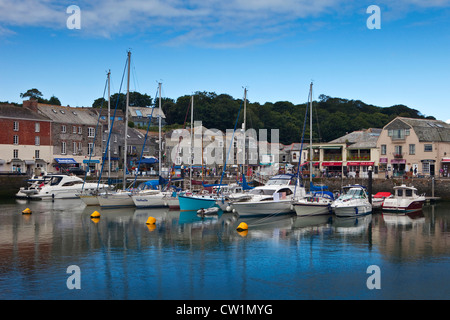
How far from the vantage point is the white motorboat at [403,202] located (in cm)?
4491

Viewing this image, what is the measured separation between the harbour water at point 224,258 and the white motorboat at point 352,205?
3.04 feet

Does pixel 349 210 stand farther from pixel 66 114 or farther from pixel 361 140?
pixel 66 114

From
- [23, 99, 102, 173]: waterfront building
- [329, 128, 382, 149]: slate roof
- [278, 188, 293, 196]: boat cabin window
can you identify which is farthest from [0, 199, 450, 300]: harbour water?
[23, 99, 102, 173]: waterfront building

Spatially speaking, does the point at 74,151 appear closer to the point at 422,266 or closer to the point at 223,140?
the point at 223,140

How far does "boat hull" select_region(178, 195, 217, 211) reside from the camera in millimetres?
44625

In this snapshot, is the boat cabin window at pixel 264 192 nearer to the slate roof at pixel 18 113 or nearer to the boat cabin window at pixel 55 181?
the boat cabin window at pixel 55 181

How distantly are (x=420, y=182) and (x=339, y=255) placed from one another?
38.9 metres

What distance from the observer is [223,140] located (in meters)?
102

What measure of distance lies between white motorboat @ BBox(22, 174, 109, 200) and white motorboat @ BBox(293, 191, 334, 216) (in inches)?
1127

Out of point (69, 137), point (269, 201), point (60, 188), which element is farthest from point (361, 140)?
point (69, 137)

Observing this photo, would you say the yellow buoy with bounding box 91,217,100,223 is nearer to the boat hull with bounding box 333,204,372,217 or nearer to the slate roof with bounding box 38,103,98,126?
the boat hull with bounding box 333,204,372,217

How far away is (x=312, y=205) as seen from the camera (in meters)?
41.1

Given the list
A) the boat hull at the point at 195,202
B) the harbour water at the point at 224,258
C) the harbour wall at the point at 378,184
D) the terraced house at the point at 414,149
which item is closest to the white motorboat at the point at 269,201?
the harbour water at the point at 224,258

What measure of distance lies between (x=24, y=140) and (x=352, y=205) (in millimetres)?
56771
